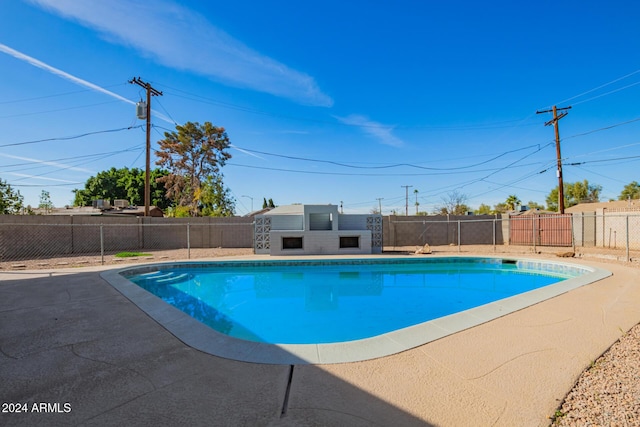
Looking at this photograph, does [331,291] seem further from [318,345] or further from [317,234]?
[317,234]

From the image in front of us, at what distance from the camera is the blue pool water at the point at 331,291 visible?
16.6ft

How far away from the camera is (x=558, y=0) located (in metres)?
8.86

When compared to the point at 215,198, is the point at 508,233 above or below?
below

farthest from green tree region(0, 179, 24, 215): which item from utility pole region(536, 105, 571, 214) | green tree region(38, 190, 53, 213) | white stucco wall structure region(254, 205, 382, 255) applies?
utility pole region(536, 105, 571, 214)

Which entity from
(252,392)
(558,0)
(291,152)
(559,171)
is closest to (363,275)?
(252,392)

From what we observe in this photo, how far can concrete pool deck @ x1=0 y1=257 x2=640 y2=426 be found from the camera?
189cm

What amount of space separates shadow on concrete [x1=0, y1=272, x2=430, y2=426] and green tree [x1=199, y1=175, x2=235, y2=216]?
19038 millimetres

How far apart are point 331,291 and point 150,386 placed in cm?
585

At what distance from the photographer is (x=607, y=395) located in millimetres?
2107

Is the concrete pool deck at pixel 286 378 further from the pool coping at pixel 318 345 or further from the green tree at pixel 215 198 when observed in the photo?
the green tree at pixel 215 198

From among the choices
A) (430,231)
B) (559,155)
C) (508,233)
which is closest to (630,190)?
(559,155)

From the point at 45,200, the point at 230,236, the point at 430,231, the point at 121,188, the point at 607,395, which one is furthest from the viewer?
the point at 121,188

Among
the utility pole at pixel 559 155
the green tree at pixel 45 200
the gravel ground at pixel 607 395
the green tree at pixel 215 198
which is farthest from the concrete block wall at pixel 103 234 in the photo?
the utility pole at pixel 559 155

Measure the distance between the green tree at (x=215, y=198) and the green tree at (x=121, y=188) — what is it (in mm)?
8740
